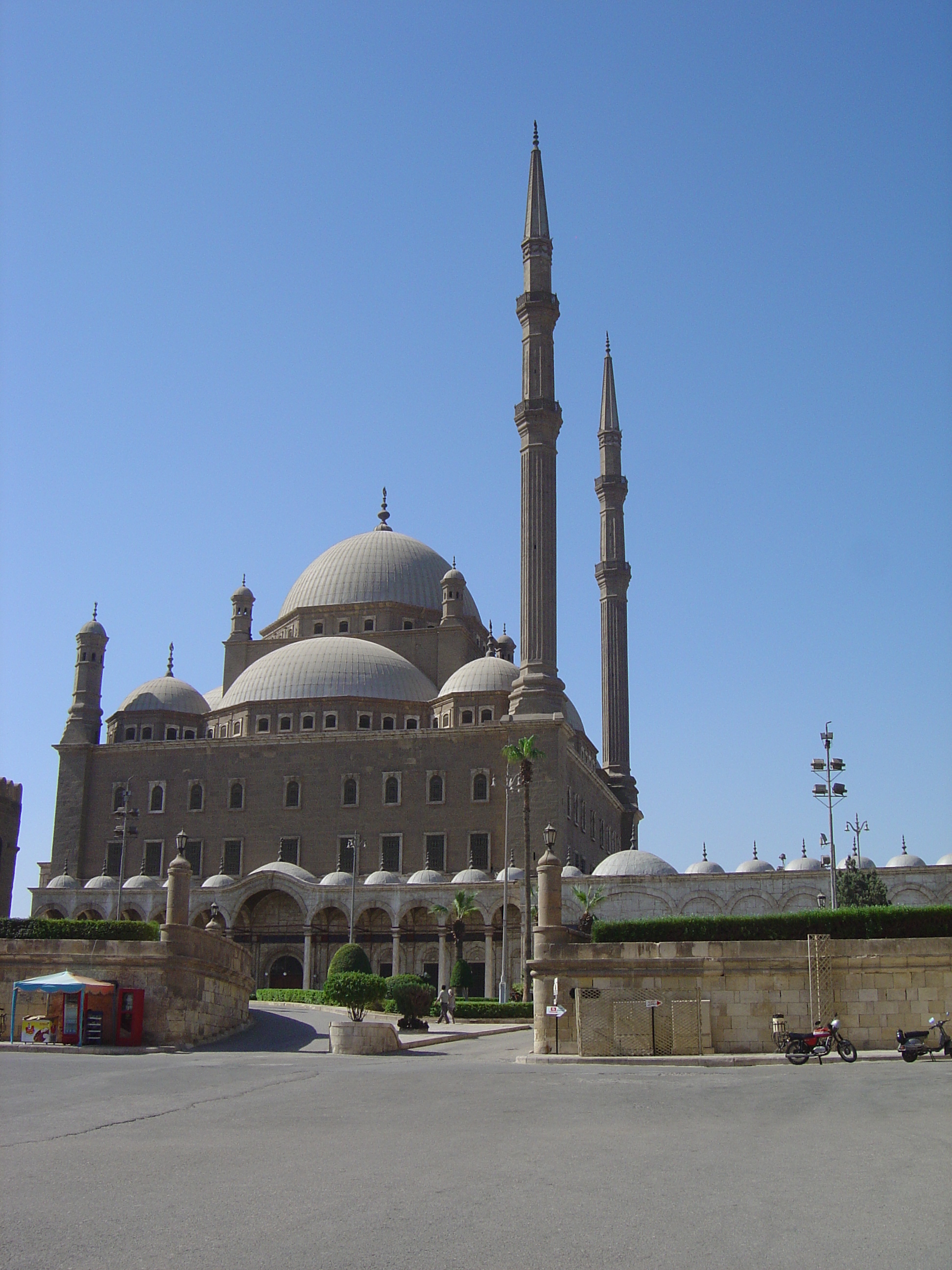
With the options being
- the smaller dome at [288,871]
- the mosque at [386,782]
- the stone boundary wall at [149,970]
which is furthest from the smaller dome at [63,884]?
the stone boundary wall at [149,970]

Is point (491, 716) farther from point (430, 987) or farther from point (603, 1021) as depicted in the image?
point (603, 1021)

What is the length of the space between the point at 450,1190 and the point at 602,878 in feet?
117

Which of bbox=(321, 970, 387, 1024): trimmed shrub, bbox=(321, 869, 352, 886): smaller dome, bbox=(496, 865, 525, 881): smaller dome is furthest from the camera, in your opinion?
bbox=(321, 869, 352, 886): smaller dome

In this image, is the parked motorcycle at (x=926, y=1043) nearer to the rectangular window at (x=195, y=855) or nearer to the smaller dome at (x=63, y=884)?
the rectangular window at (x=195, y=855)

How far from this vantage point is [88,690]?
179ft

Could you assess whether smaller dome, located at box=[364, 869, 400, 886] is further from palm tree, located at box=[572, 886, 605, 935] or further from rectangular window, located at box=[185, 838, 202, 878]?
rectangular window, located at box=[185, 838, 202, 878]

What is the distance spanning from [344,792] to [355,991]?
970 inches

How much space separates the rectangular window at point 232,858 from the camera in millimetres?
50250

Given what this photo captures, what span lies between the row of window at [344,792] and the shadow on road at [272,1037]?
→ 771 inches

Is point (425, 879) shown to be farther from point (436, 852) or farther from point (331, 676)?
point (331, 676)

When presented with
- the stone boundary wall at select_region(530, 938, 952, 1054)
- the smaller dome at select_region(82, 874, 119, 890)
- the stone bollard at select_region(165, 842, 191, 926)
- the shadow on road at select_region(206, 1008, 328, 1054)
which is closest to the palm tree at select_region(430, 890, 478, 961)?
the smaller dome at select_region(82, 874, 119, 890)

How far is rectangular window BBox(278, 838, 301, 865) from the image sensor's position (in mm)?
49812

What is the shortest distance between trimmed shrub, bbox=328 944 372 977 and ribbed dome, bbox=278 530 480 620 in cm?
2233

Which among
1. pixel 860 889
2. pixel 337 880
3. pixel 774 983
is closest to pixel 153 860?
pixel 337 880
